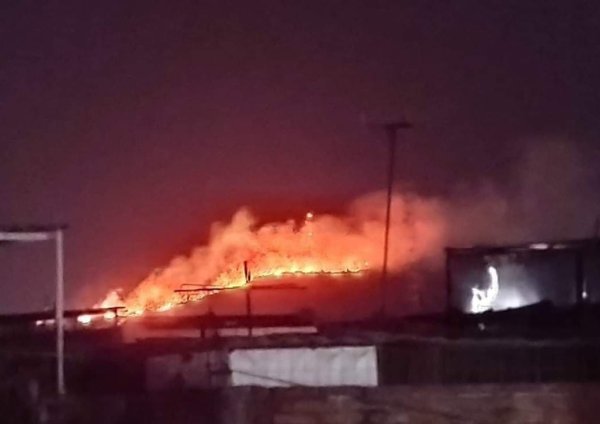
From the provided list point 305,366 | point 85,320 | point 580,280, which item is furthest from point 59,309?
point 580,280

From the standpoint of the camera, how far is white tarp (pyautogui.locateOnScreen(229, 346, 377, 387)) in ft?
30.2

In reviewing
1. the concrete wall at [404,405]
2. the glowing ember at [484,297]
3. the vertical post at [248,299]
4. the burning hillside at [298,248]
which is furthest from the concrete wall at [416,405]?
the burning hillside at [298,248]

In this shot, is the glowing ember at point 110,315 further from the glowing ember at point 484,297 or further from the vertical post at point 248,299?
the glowing ember at point 484,297

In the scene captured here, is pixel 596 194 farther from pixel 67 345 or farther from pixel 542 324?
pixel 67 345

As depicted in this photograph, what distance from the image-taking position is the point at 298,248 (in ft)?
40.2

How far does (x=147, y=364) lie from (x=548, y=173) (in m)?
4.47

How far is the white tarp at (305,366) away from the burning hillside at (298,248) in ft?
9.56

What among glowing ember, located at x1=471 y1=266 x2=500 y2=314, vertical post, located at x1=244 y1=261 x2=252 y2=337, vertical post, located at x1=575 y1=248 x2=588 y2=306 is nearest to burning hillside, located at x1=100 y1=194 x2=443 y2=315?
vertical post, located at x1=244 y1=261 x2=252 y2=337

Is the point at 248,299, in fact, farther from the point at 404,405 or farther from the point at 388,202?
the point at 404,405

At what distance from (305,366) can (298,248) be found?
3055 mm

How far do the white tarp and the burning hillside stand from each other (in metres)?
2.91

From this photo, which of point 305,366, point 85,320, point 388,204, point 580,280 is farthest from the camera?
point 388,204

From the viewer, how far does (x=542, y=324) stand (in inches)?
425

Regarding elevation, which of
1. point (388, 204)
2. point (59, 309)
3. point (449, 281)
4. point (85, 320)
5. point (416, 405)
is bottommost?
point (416, 405)
